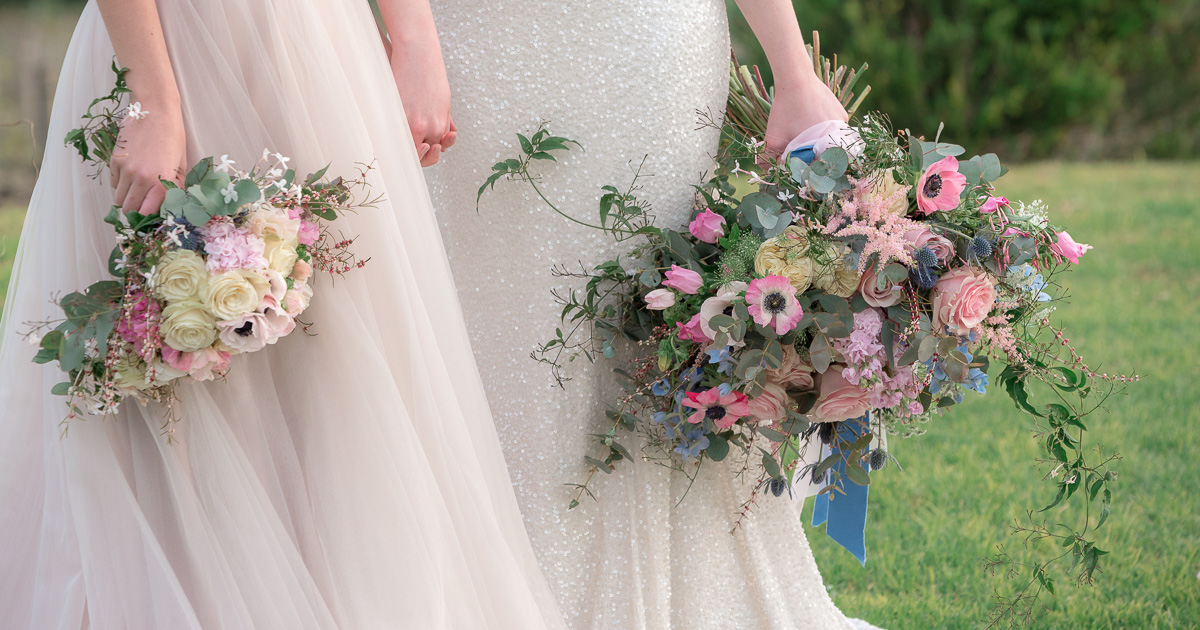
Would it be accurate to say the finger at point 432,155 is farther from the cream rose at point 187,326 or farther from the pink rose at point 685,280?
the cream rose at point 187,326

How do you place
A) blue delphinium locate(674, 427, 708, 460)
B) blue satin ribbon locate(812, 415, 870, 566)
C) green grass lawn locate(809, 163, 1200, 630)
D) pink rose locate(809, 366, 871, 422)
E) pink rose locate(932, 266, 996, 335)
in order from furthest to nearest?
green grass lawn locate(809, 163, 1200, 630), blue satin ribbon locate(812, 415, 870, 566), blue delphinium locate(674, 427, 708, 460), pink rose locate(809, 366, 871, 422), pink rose locate(932, 266, 996, 335)

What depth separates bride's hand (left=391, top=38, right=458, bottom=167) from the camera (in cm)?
171

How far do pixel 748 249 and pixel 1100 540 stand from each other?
169 centimetres

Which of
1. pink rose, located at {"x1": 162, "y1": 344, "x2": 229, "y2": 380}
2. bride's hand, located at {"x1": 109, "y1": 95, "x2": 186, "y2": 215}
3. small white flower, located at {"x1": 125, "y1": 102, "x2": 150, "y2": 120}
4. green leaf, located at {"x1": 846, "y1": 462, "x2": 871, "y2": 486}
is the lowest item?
green leaf, located at {"x1": 846, "y1": 462, "x2": 871, "y2": 486}

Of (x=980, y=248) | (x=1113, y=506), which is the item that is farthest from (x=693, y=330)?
(x=1113, y=506)

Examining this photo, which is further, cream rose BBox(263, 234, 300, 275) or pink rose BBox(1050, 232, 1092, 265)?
pink rose BBox(1050, 232, 1092, 265)

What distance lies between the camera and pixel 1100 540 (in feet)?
9.30

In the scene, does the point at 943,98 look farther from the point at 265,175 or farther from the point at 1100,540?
the point at 265,175

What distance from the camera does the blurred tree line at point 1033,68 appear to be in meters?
8.74

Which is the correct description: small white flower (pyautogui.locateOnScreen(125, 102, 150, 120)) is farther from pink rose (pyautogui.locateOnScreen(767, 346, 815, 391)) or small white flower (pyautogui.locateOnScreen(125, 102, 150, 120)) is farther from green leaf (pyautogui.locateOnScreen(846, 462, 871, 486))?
green leaf (pyautogui.locateOnScreen(846, 462, 871, 486))

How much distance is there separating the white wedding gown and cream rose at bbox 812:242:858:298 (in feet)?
1.15

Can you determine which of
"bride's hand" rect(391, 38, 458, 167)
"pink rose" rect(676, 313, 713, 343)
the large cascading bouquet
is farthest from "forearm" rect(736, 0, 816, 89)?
"bride's hand" rect(391, 38, 458, 167)

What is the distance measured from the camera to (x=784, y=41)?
1994mm

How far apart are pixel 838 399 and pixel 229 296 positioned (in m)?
1.04
